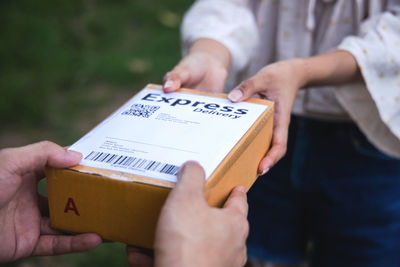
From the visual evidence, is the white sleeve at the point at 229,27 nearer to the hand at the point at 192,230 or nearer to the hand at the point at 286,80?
the hand at the point at 286,80

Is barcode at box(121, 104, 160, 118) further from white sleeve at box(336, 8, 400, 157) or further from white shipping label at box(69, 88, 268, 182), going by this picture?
white sleeve at box(336, 8, 400, 157)

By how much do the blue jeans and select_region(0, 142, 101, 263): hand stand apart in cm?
56

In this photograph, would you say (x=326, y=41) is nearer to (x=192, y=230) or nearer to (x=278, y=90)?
(x=278, y=90)

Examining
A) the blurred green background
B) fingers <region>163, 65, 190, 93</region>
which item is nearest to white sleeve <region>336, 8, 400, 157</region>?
fingers <region>163, 65, 190, 93</region>

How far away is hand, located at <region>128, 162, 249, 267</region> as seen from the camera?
0.57 meters

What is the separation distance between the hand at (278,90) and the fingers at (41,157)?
1.01 ft

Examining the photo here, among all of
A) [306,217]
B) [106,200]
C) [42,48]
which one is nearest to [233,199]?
[106,200]

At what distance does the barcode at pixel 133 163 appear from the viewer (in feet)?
2.08

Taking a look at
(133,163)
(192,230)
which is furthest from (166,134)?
Answer: (192,230)

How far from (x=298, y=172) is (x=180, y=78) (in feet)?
1.29

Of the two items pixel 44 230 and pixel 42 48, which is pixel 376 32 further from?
pixel 42 48

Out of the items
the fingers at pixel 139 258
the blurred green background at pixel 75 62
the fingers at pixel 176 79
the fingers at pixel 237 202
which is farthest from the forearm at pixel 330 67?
the blurred green background at pixel 75 62

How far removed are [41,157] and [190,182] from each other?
249mm

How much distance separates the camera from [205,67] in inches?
38.5
